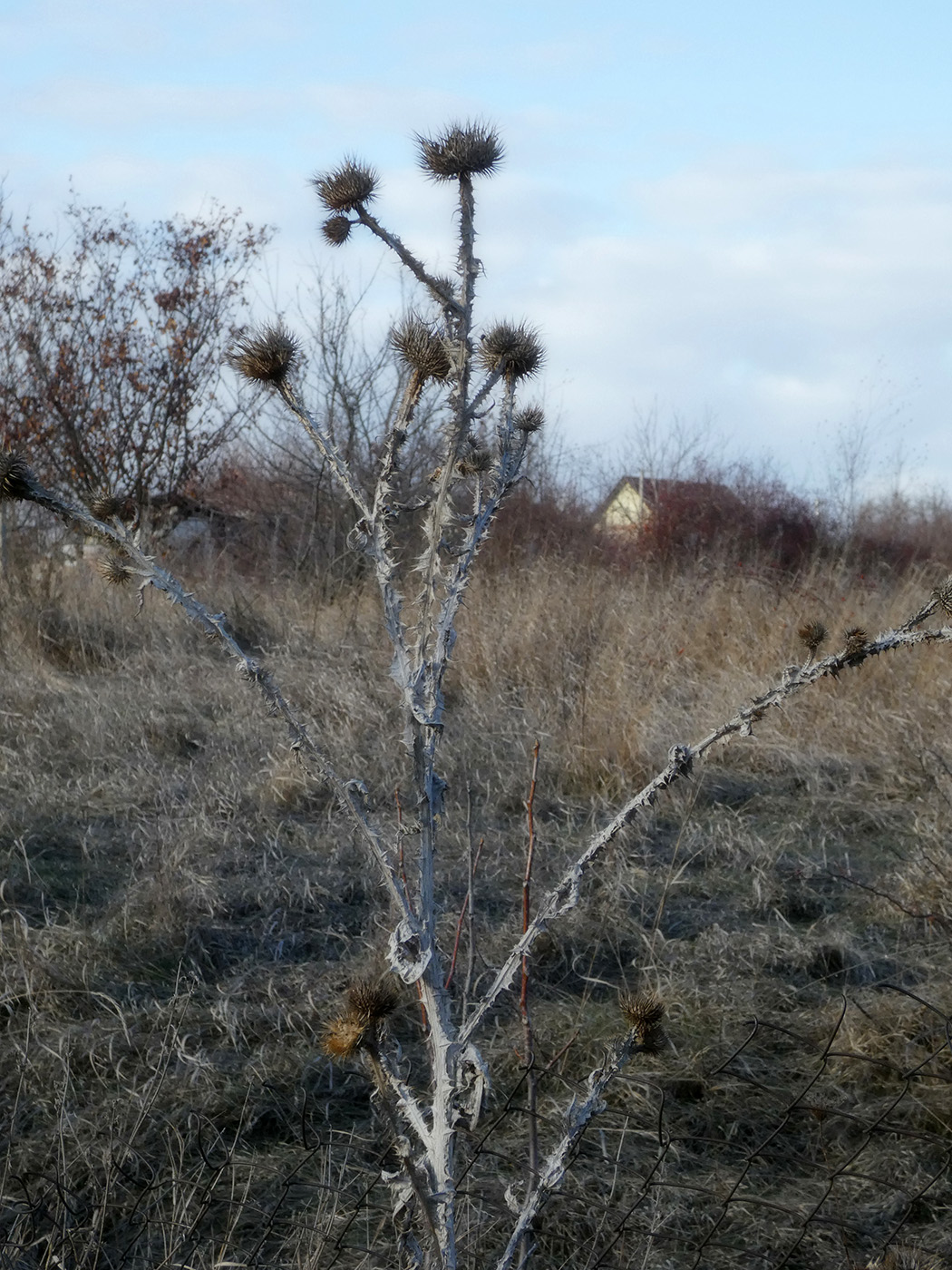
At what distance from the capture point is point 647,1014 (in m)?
1.16

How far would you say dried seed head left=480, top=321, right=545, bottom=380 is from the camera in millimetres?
1230

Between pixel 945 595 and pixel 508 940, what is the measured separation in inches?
93.8

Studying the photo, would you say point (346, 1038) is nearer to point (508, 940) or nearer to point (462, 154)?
point (462, 154)

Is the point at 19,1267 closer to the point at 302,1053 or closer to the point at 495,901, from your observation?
the point at 302,1053

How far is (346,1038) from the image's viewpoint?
94cm

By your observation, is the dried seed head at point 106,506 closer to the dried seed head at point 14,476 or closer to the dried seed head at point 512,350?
the dried seed head at point 14,476

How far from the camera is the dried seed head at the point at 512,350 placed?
48.4 inches

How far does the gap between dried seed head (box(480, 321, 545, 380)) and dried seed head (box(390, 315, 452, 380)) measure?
90 mm

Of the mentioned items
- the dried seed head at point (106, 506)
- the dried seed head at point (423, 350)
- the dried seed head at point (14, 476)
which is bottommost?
the dried seed head at point (106, 506)

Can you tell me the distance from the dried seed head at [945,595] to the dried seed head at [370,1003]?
0.67 metres

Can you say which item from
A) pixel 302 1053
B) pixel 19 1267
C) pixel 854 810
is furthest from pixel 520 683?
pixel 19 1267

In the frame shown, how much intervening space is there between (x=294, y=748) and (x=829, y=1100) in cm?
199

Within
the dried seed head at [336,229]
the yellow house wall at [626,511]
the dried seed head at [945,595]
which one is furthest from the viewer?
the yellow house wall at [626,511]

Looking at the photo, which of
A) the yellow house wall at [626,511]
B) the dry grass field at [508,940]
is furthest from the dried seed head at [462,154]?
the yellow house wall at [626,511]
